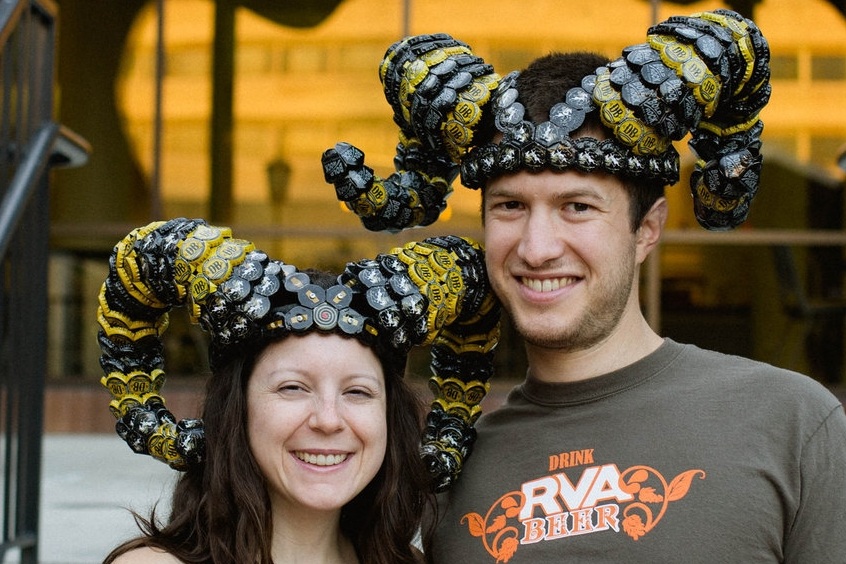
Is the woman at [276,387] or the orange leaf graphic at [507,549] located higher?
the woman at [276,387]

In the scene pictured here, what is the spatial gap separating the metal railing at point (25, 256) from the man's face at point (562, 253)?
1.75 meters

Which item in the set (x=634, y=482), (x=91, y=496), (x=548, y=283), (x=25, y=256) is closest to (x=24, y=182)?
(x=25, y=256)

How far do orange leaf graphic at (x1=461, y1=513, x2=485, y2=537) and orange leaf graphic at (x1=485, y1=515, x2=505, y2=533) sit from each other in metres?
0.02

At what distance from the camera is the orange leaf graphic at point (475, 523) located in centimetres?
271

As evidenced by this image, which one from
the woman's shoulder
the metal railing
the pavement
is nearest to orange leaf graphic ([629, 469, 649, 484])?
the woman's shoulder

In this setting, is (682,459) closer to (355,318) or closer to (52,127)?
(355,318)

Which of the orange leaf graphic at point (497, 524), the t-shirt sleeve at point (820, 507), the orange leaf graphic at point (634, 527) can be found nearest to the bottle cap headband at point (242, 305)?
the orange leaf graphic at point (497, 524)

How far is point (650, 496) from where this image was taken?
2.53 m

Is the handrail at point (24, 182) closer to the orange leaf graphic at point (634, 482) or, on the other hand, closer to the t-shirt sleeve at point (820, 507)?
the orange leaf graphic at point (634, 482)

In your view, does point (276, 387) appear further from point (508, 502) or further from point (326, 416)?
point (508, 502)

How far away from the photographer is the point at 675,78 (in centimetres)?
265

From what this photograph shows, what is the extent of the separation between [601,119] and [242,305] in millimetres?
938

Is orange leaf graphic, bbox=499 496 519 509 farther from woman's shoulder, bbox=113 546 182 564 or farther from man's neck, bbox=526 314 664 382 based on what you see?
woman's shoulder, bbox=113 546 182 564

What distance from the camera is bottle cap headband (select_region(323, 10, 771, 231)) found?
105 inches
